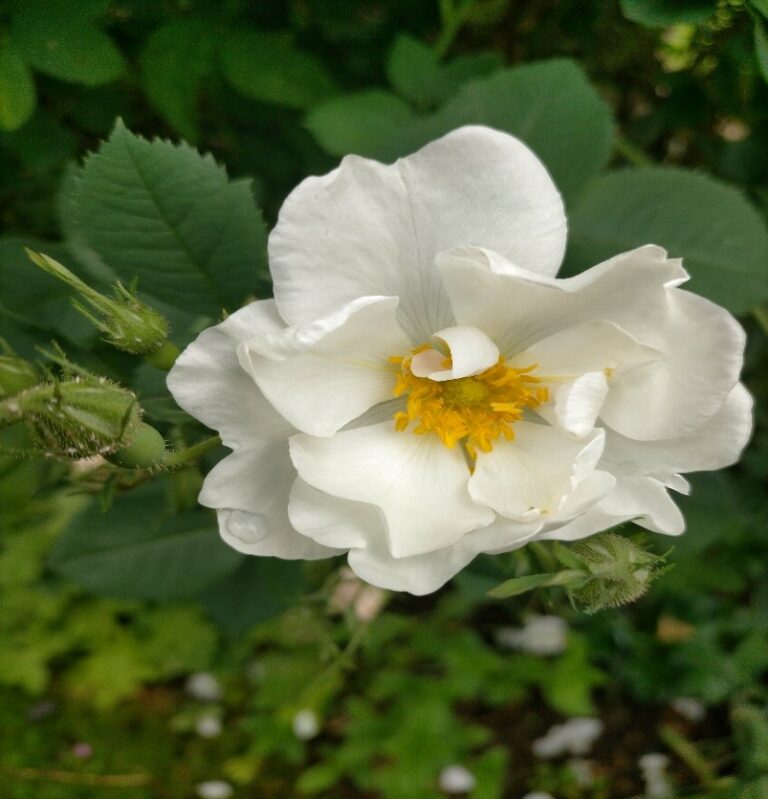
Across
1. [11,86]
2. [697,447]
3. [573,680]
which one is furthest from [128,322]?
[573,680]

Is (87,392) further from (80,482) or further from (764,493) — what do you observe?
(764,493)

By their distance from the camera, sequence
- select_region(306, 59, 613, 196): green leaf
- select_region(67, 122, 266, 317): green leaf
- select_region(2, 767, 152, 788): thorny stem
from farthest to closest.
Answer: select_region(2, 767, 152, 788): thorny stem, select_region(306, 59, 613, 196): green leaf, select_region(67, 122, 266, 317): green leaf

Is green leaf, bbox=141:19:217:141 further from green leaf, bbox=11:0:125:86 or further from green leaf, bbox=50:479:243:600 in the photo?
green leaf, bbox=50:479:243:600

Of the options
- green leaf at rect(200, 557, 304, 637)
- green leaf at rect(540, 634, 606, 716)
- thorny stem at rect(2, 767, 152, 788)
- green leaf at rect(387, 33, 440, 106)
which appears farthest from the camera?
thorny stem at rect(2, 767, 152, 788)

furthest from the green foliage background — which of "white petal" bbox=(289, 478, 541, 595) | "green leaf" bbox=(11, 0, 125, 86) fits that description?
"white petal" bbox=(289, 478, 541, 595)

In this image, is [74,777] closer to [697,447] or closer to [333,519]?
[333,519]

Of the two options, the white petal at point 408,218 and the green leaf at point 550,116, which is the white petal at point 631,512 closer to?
the white petal at point 408,218

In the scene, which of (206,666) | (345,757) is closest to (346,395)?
(345,757)
